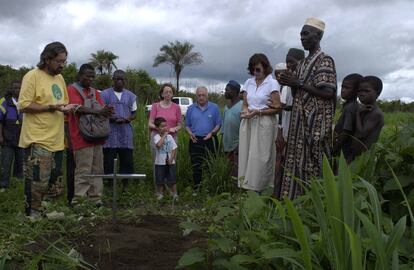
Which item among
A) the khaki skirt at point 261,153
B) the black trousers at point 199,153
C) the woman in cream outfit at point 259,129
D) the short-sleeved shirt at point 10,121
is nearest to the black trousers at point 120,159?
the black trousers at point 199,153

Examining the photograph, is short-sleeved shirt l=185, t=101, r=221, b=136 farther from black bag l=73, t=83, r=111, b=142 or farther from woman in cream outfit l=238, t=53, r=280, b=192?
black bag l=73, t=83, r=111, b=142

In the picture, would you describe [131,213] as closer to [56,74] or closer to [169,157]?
[56,74]

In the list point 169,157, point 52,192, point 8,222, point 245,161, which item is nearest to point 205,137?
point 169,157

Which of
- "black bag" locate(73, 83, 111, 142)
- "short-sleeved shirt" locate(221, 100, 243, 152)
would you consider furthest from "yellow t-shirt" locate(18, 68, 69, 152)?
"short-sleeved shirt" locate(221, 100, 243, 152)

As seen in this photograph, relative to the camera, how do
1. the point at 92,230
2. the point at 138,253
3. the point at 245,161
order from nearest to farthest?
1. the point at 138,253
2. the point at 92,230
3. the point at 245,161

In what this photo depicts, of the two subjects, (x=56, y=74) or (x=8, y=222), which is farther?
(x=56, y=74)

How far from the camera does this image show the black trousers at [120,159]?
6207mm

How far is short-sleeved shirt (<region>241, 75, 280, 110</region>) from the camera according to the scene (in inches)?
198

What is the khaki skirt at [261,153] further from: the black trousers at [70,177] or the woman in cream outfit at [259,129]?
the black trousers at [70,177]

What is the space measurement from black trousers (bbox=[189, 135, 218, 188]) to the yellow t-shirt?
260 cm

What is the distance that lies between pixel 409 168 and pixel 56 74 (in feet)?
10.0

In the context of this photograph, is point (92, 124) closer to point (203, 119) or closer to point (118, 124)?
point (118, 124)

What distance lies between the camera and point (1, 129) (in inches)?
268

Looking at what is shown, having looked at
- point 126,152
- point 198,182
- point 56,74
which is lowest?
point 198,182
